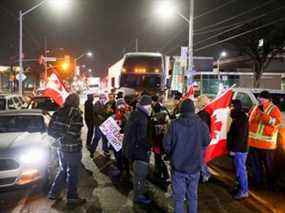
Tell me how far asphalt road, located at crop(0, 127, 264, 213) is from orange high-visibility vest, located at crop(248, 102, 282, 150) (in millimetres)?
1146

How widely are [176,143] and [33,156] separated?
10.6 ft

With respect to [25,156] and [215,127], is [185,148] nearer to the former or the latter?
[215,127]

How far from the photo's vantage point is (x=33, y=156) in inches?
283

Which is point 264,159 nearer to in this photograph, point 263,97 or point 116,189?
point 263,97

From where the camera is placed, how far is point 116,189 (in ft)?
25.9

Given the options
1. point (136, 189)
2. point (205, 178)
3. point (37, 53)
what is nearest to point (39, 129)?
point (136, 189)

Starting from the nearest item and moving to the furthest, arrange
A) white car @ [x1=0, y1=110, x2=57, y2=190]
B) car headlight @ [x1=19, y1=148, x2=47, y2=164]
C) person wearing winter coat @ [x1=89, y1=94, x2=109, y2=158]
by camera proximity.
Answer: white car @ [x1=0, y1=110, x2=57, y2=190] → car headlight @ [x1=19, y1=148, x2=47, y2=164] → person wearing winter coat @ [x1=89, y1=94, x2=109, y2=158]

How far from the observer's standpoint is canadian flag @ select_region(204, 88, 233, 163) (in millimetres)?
7699

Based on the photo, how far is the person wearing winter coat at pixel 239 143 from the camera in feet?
23.2

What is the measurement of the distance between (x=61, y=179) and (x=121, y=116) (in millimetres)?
2612

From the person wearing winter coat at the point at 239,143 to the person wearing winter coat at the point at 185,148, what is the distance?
6.64 feet

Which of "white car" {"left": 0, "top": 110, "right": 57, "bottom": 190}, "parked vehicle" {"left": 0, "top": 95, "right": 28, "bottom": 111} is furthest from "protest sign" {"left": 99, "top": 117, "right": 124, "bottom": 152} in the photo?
"parked vehicle" {"left": 0, "top": 95, "right": 28, "bottom": 111}

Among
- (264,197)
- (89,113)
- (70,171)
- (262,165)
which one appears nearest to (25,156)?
(70,171)

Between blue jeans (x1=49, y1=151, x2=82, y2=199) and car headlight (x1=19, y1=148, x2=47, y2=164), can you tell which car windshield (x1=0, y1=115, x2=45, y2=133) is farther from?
blue jeans (x1=49, y1=151, x2=82, y2=199)
